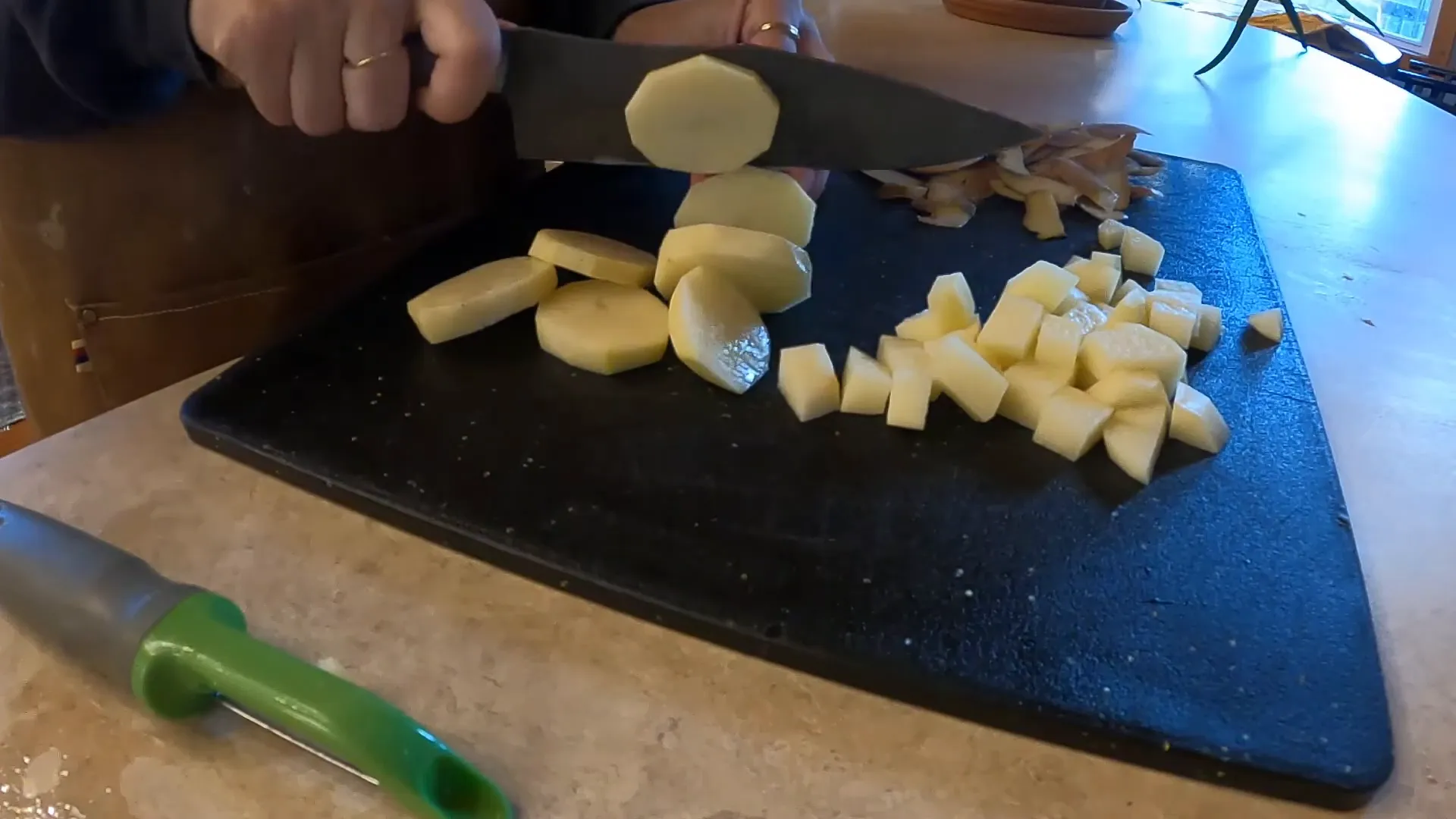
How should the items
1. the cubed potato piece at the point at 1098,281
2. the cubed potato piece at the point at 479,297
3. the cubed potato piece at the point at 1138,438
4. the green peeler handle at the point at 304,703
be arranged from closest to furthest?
1. the green peeler handle at the point at 304,703
2. the cubed potato piece at the point at 1138,438
3. the cubed potato piece at the point at 479,297
4. the cubed potato piece at the point at 1098,281

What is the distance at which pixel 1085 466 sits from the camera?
82 cm

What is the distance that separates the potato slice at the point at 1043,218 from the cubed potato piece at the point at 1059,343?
307 millimetres

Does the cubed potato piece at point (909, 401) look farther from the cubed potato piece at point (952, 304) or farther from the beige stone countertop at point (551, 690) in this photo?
the beige stone countertop at point (551, 690)

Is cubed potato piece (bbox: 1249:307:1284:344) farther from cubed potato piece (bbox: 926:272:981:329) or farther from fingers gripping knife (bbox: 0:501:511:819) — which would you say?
fingers gripping knife (bbox: 0:501:511:819)

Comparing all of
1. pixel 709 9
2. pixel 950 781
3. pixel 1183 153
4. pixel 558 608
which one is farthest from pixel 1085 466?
pixel 1183 153

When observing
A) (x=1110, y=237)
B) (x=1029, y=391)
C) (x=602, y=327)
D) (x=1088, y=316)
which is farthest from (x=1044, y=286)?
(x=602, y=327)

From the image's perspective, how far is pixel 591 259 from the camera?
964 mm

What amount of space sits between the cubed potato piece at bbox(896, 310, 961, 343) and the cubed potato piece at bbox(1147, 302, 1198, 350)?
0.61 ft

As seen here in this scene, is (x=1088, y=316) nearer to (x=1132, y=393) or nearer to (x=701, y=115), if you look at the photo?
(x=1132, y=393)

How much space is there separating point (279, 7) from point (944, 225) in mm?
710

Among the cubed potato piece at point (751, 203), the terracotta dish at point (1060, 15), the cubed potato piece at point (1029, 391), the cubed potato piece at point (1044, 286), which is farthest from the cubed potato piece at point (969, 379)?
the terracotta dish at point (1060, 15)

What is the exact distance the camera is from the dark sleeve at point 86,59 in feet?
2.74

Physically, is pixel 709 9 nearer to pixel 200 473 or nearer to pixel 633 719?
pixel 200 473

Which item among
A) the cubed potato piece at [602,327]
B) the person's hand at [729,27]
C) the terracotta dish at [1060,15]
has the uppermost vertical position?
the person's hand at [729,27]
